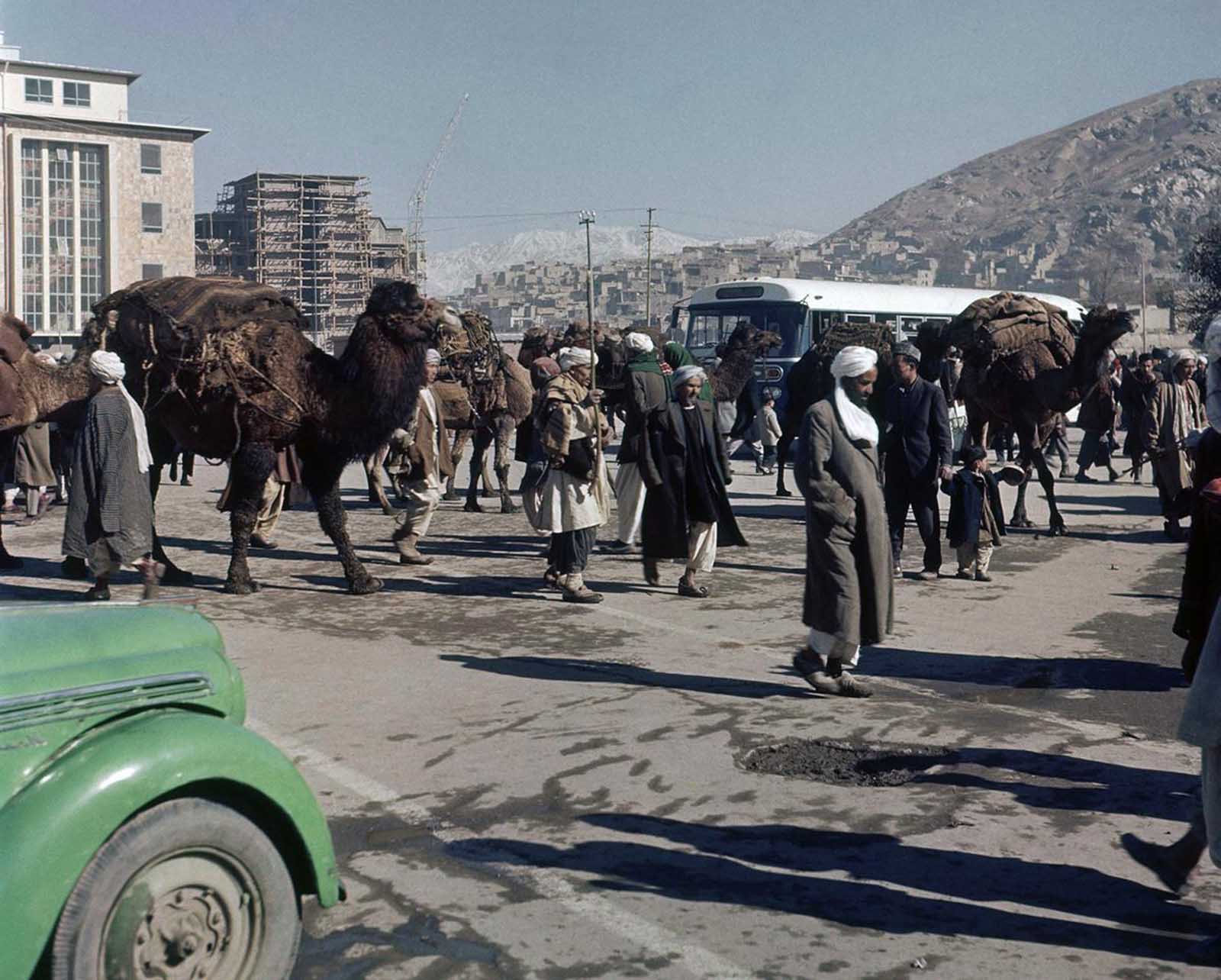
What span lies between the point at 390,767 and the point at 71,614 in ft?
9.58

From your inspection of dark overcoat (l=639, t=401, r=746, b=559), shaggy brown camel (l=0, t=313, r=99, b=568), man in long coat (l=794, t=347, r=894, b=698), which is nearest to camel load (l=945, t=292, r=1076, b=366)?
dark overcoat (l=639, t=401, r=746, b=559)

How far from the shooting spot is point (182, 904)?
3600mm

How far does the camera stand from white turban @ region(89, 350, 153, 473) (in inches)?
389

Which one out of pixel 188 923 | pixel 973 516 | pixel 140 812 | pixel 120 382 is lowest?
pixel 188 923

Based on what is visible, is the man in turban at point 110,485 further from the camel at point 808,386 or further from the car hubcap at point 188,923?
the camel at point 808,386

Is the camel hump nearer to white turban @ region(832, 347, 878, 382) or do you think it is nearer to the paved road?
the paved road

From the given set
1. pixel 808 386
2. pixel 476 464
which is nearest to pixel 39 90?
pixel 476 464

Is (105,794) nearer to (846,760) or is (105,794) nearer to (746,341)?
(846,760)

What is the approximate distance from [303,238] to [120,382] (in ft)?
443

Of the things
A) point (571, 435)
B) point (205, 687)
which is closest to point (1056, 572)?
point (571, 435)

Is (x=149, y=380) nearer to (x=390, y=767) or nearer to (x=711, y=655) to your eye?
(x=711, y=655)

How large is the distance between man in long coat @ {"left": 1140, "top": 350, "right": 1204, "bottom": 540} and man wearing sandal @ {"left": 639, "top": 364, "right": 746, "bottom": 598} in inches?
248

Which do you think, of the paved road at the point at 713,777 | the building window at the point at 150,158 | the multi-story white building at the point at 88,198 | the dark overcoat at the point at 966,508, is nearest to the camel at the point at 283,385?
the paved road at the point at 713,777

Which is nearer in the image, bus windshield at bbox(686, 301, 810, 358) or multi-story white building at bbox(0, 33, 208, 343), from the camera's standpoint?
bus windshield at bbox(686, 301, 810, 358)
